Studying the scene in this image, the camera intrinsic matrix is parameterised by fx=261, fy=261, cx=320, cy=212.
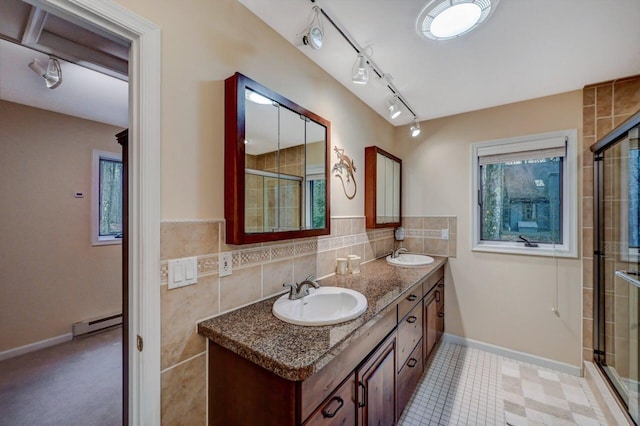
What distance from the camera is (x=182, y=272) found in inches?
41.1

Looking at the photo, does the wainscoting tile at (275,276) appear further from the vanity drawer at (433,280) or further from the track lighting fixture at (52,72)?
the track lighting fixture at (52,72)

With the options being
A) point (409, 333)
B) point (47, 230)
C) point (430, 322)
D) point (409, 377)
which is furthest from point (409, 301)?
point (47, 230)

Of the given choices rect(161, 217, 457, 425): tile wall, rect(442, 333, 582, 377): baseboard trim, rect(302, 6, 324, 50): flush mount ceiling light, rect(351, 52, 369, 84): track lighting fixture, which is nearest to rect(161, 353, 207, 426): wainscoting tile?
rect(161, 217, 457, 425): tile wall

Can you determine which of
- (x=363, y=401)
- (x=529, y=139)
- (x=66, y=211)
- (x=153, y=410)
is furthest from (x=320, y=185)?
(x=66, y=211)

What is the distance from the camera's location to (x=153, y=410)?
0.95m

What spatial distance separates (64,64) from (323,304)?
2.41 metres

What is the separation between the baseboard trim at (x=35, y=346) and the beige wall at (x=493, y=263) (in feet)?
12.9

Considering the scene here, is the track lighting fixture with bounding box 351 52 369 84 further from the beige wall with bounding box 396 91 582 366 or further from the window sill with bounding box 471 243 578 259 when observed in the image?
the window sill with bounding box 471 243 578 259

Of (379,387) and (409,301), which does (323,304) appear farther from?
(409,301)

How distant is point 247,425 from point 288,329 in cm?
35

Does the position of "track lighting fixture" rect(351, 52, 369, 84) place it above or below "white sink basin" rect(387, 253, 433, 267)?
above

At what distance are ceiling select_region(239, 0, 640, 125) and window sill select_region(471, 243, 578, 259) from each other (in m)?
1.32

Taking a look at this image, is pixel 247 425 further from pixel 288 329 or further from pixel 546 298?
pixel 546 298

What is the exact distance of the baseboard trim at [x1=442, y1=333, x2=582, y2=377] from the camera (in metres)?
2.15
